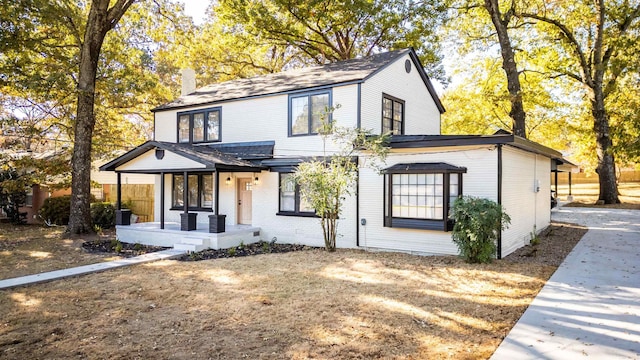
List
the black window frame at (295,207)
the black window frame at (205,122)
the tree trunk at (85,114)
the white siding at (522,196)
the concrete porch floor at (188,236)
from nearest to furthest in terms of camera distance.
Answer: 1. the white siding at (522,196)
2. the concrete porch floor at (188,236)
3. the black window frame at (295,207)
4. the tree trunk at (85,114)
5. the black window frame at (205,122)

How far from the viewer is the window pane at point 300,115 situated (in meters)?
12.2

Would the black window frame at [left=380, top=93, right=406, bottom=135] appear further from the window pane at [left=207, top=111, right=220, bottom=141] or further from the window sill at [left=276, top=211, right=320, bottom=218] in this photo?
the window pane at [left=207, top=111, right=220, bottom=141]

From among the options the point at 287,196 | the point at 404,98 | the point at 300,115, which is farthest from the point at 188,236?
the point at 404,98

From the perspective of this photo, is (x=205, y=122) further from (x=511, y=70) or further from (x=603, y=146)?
(x=603, y=146)

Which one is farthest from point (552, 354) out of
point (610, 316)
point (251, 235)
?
point (251, 235)

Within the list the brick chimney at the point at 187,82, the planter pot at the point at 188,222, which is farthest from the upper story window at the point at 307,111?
the brick chimney at the point at 187,82

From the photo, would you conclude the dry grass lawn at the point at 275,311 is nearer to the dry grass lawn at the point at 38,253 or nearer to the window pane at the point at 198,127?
the dry grass lawn at the point at 38,253

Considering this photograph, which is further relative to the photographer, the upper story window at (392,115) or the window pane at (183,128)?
the window pane at (183,128)

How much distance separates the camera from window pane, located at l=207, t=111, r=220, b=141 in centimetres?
1437

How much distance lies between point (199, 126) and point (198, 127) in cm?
6

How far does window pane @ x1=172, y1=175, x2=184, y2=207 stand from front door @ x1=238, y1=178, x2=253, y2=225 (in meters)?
2.51

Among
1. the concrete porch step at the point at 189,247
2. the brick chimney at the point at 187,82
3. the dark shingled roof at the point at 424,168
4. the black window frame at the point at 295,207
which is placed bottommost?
the concrete porch step at the point at 189,247

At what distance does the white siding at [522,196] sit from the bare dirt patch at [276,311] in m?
1.54

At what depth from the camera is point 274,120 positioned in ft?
42.3
